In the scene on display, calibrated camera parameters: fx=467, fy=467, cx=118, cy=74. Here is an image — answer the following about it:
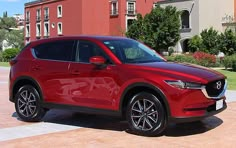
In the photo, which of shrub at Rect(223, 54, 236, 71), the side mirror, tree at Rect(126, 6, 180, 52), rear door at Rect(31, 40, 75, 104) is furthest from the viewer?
tree at Rect(126, 6, 180, 52)

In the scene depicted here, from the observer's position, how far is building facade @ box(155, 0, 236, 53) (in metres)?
60.0

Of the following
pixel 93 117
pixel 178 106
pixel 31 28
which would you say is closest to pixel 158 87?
pixel 178 106

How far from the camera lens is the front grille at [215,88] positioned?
752 centimetres

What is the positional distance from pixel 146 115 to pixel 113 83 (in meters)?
0.79

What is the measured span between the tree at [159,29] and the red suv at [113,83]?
39.7 m

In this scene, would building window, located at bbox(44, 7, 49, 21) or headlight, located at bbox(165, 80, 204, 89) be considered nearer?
headlight, located at bbox(165, 80, 204, 89)

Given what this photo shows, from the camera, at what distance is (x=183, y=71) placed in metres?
7.55

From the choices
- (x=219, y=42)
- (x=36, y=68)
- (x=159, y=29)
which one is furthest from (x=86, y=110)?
(x=159, y=29)

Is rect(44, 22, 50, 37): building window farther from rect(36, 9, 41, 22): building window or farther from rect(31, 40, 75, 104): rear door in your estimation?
rect(31, 40, 75, 104): rear door

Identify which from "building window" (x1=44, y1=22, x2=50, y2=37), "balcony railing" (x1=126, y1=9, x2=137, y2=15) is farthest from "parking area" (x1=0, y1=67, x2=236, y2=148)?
"building window" (x1=44, y1=22, x2=50, y2=37)

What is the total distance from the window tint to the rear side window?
206 millimetres

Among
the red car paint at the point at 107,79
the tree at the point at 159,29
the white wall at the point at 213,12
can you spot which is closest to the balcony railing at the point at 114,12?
the white wall at the point at 213,12

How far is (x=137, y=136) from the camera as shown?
7.66 m

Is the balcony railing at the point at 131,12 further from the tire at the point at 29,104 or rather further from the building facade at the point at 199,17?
the tire at the point at 29,104
